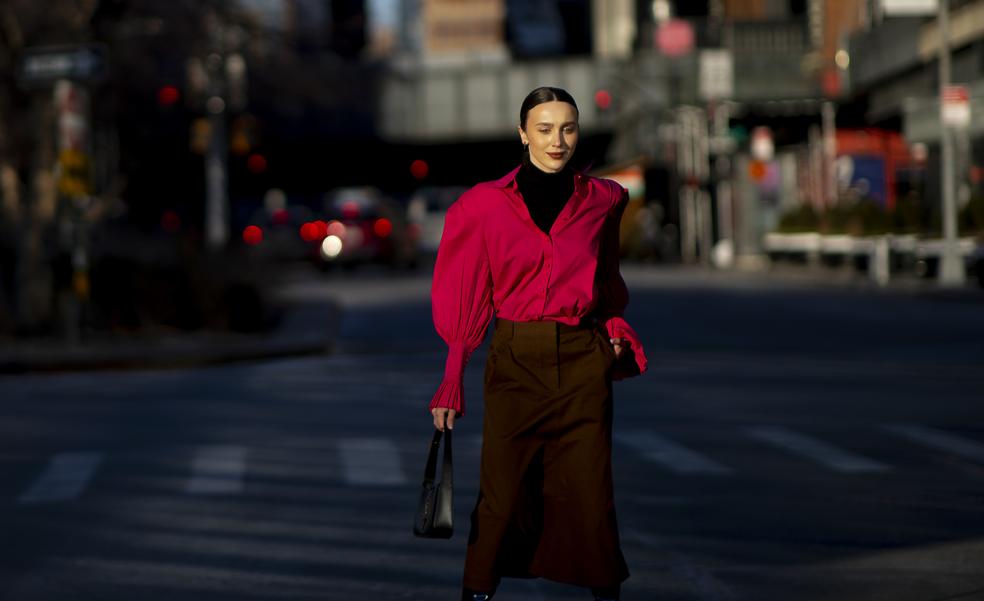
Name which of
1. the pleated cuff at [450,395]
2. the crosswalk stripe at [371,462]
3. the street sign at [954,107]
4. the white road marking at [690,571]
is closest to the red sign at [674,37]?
the street sign at [954,107]

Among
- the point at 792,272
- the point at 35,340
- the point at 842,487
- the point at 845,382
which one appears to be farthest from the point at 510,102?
the point at 842,487

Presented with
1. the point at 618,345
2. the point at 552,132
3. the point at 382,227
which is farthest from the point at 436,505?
the point at 382,227

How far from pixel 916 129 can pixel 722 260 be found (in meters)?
11.4

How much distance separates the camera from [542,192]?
6590 millimetres

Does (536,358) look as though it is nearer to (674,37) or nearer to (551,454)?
(551,454)

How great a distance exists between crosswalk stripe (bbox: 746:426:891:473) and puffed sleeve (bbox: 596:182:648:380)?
5.72m

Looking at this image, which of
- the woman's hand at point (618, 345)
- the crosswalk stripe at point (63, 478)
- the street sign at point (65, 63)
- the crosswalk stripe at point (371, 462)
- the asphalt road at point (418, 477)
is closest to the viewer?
the woman's hand at point (618, 345)

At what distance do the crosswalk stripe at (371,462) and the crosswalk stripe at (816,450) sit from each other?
8.48ft

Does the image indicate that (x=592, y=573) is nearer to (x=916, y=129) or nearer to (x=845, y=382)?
(x=845, y=382)

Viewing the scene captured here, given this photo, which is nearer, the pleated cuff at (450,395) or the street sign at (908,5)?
the pleated cuff at (450,395)

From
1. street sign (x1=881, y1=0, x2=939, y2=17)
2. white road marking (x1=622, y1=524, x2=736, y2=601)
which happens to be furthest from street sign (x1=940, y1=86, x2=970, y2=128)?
white road marking (x1=622, y1=524, x2=736, y2=601)

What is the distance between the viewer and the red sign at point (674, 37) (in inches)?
2734

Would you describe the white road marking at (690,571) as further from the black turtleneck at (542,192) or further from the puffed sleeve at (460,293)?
the black turtleneck at (542,192)

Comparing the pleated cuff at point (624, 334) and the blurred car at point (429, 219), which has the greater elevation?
the pleated cuff at point (624, 334)
